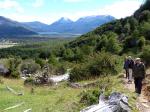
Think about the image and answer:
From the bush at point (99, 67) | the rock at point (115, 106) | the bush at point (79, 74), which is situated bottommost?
the bush at point (79, 74)

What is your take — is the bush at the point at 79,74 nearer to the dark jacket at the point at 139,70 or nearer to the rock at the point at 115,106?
the dark jacket at the point at 139,70

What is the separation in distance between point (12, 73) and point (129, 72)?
23.2 meters

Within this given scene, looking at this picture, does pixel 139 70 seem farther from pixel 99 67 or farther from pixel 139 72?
pixel 99 67

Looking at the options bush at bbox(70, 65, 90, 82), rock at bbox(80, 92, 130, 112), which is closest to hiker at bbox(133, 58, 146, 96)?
rock at bbox(80, 92, 130, 112)

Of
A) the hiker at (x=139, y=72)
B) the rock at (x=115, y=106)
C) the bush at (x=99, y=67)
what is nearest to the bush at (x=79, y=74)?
the bush at (x=99, y=67)

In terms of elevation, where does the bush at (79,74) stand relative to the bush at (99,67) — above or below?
below

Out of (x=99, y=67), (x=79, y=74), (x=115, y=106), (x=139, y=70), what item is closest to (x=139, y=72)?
(x=139, y=70)

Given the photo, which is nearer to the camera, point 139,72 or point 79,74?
point 139,72

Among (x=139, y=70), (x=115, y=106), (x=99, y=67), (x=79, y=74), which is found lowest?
(x=79, y=74)

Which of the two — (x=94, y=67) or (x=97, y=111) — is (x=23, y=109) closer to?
(x=97, y=111)

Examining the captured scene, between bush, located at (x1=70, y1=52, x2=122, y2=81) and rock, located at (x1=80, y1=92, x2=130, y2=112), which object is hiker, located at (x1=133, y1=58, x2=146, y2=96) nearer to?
rock, located at (x1=80, y1=92, x2=130, y2=112)

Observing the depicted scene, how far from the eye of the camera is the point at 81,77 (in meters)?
38.1

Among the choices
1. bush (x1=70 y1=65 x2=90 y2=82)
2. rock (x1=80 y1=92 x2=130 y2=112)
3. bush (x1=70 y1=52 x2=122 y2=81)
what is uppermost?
rock (x1=80 y1=92 x2=130 y2=112)

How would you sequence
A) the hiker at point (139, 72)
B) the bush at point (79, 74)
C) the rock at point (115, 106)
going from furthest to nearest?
the bush at point (79, 74) < the hiker at point (139, 72) < the rock at point (115, 106)
